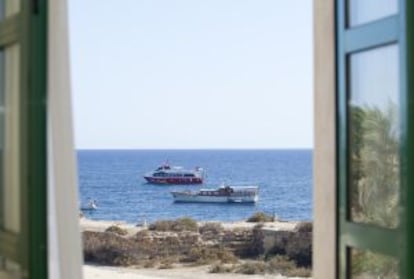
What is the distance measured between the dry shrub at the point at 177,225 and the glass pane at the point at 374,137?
23449 millimetres

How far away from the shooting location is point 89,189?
31.9 metres

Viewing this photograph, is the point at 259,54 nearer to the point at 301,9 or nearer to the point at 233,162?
the point at 301,9

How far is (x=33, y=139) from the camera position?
7.71 feet

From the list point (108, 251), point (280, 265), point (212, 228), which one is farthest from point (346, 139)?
point (212, 228)

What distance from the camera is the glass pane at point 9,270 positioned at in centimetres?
245

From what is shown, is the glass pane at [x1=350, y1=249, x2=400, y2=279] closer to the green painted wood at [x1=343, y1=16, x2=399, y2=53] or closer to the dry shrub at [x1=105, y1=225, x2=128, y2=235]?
the green painted wood at [x1=343, y1=16, x2=399, y2=53]

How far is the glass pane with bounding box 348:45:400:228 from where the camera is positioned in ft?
5.93

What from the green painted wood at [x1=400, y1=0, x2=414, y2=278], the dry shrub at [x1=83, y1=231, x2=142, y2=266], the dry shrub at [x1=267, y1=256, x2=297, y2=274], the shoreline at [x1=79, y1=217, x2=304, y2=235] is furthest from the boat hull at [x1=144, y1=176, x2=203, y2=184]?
the green painted wood at [x1=400, y1=0, x2=414, y2=278]

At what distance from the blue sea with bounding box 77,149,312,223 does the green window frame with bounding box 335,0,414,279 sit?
2389 centimetres

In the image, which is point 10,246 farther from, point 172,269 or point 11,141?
point 172,269

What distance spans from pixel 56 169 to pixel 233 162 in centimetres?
3417

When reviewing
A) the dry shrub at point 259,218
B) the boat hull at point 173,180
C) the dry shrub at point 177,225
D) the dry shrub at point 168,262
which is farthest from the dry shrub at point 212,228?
the boat hull at point 173,180

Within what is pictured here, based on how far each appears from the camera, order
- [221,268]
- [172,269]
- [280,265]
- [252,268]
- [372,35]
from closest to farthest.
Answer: [372,35], [221,268], [252,268], [280,265], [172,269]

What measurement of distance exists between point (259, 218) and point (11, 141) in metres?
24.7
